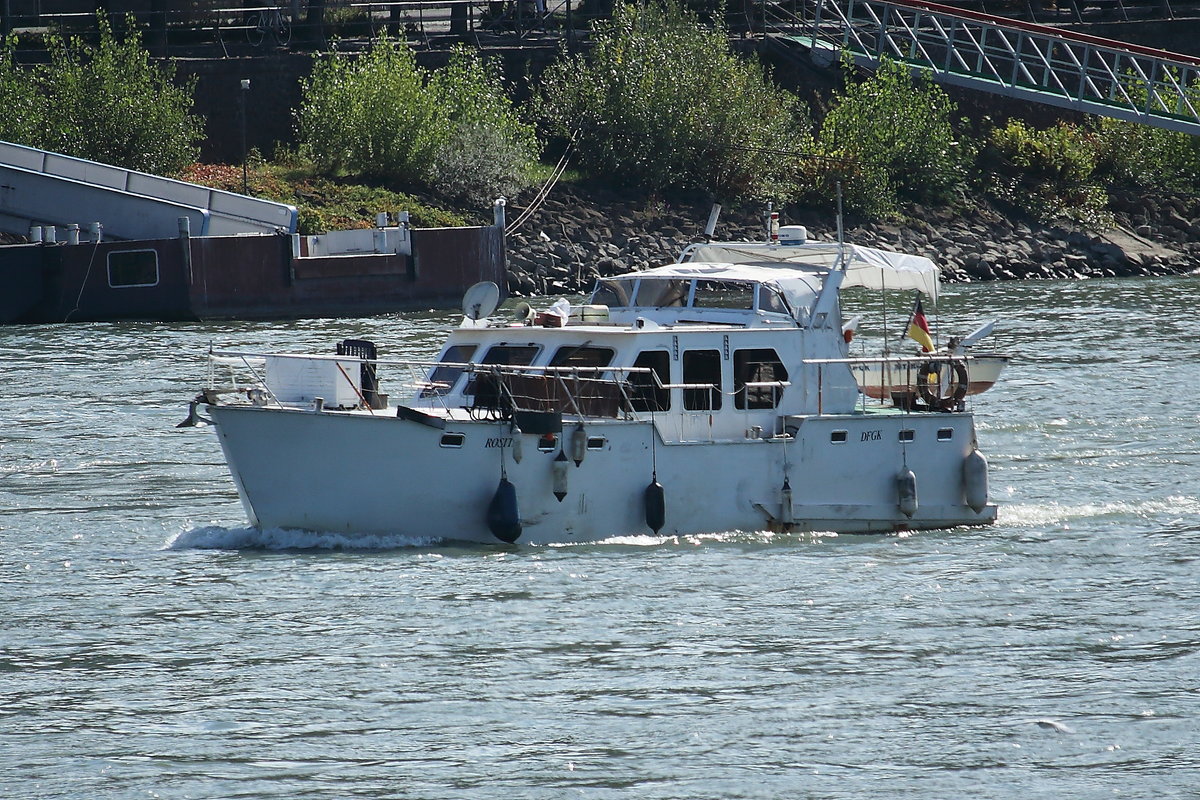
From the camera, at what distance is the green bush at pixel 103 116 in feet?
189

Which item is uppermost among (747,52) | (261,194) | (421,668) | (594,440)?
(747,52)

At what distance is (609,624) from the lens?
17.6 meters

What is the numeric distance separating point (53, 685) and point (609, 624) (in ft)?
16.6

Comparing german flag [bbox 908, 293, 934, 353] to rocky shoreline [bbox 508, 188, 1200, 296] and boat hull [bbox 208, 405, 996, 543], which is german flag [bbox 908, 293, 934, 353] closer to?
boat hull [bbox 208, 405, 996, 543]

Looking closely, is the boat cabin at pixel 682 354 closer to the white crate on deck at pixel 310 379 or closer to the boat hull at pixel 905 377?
the boat hull at pixel 905 377

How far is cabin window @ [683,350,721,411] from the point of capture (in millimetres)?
21031

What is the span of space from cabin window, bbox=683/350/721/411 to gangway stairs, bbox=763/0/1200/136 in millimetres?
41277

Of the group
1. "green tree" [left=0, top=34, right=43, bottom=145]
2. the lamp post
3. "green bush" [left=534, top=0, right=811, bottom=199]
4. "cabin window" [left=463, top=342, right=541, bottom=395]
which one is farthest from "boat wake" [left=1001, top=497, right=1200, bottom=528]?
"green tree" [left=0, top=34, right=43, bottom=145]

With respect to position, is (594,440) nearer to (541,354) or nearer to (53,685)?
(541,354)

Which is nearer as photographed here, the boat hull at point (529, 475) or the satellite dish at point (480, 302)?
the boat hull at point (529, 475)

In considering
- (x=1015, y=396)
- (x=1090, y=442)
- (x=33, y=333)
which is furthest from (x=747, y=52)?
(x=1090, y=442)

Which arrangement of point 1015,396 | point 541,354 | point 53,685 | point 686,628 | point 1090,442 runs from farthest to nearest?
1. point 1015,396
2. point 1090,442
3. point 541,354
4. point 686,628
5. point 53,685

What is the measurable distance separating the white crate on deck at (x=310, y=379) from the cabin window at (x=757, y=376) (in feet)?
14.5

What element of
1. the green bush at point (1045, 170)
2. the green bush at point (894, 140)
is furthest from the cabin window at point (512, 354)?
the green bush at point (1045, 170)
